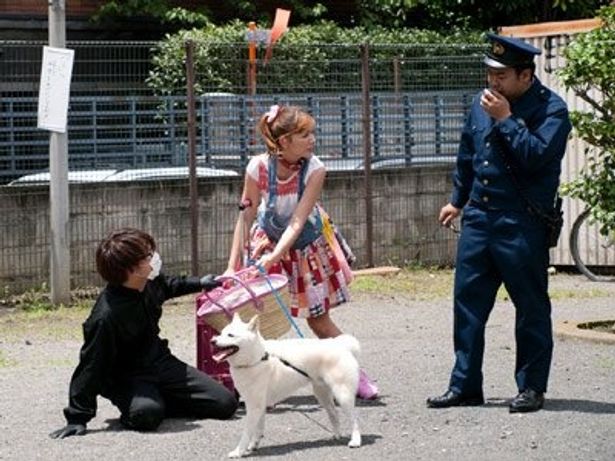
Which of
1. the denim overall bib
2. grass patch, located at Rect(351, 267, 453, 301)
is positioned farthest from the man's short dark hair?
grass patch, located at Rect(351, 267, 453, 301)

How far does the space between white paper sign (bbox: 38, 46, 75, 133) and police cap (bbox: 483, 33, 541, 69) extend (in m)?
5.77

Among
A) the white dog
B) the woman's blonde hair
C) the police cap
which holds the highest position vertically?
the police cap

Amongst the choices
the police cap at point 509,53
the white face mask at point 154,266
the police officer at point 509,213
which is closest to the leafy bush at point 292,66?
the white face mask at point 154,266

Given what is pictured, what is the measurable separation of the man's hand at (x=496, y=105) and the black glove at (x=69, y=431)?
8.58 feet

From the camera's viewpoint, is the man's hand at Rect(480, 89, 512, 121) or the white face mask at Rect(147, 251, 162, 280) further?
the white face mask at Rect(147, 251, 162, 280)

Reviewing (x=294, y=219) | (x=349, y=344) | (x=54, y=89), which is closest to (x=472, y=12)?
(x=54, y=89)

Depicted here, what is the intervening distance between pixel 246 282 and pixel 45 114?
542 cm

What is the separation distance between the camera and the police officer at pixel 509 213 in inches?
338

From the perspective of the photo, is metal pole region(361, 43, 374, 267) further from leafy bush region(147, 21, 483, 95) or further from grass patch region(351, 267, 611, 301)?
grass patch region(351, 267, 611, 301)

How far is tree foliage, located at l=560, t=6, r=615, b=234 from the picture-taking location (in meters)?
12.1

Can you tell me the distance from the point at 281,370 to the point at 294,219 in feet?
3.76

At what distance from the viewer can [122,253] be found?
850 centimetres

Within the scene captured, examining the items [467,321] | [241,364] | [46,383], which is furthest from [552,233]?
[46,383]

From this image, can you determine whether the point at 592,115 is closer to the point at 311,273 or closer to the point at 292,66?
the point at 311,273
